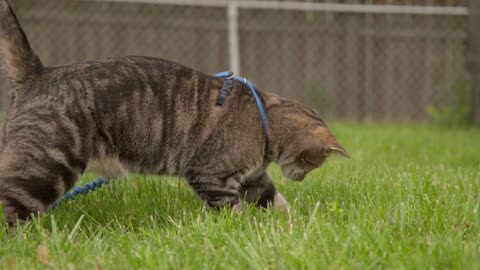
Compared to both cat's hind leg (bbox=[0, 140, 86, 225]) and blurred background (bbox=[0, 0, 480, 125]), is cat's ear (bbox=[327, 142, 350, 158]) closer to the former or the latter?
cat's hind leg (bbox=[0, 140, 86, 225])

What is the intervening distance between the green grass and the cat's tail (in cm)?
78

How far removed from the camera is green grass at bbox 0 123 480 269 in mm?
2047

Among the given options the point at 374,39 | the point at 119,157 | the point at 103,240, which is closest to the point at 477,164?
the point at 119,157

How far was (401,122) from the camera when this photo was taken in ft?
29.7

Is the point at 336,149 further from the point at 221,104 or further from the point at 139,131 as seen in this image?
the point at 139,131

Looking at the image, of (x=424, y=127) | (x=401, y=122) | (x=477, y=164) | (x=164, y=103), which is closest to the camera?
(x=164, y=103)

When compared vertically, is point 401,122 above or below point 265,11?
below

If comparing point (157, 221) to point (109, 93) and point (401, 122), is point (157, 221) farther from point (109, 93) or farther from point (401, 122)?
point (401, 122)

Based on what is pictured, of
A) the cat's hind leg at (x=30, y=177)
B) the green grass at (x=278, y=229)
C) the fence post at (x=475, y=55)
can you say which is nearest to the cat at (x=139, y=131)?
the cat's hind leg at (x=30, y=177)

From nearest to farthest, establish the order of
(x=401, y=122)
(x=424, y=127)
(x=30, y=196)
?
(x=30, y=196), (x=424, y=127), (x=401, y=122)

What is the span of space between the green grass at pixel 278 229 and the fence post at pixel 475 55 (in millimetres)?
5000

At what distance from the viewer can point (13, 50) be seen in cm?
299

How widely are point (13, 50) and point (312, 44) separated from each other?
6379 mm

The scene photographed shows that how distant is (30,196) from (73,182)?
0.73 ft
